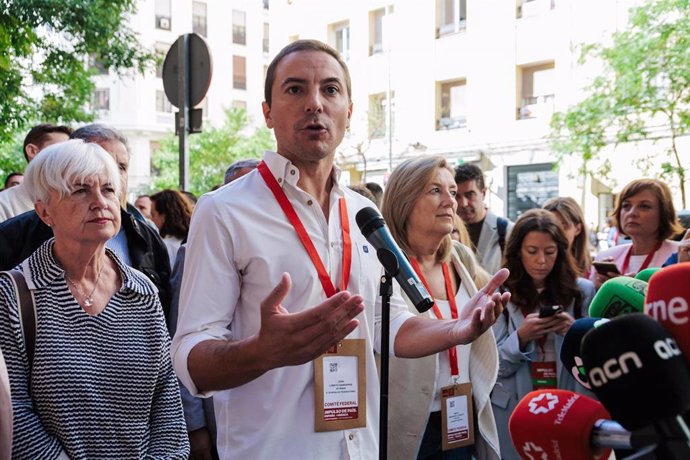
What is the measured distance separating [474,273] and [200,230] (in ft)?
7.30

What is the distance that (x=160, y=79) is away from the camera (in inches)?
1950

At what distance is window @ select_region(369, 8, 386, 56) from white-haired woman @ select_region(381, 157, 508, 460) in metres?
25.3

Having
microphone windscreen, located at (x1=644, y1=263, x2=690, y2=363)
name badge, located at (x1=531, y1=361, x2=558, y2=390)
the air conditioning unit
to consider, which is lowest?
name badge, located at (x1=531, y1=361, x2=558, y2=390)

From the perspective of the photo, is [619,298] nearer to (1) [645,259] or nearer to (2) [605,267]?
(2) [605,267]

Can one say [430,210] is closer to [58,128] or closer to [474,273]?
[474,273]

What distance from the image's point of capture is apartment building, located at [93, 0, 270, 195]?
155 ft

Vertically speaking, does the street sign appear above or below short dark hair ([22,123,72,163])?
above

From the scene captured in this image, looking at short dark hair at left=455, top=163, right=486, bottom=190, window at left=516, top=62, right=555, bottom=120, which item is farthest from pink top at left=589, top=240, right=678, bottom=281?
window at left=516, top=62, right=555, bottom=120

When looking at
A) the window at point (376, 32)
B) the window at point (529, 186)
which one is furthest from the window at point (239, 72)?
the window at point (529, 186)

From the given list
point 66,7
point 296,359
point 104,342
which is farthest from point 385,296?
point 66,7

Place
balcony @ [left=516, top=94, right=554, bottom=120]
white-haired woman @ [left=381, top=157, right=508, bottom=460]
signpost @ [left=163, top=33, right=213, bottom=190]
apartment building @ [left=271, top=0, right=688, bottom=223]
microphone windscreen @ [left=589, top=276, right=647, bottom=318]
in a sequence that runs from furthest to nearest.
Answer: balcony @ [left=516, top=94, right=554, bottom=120], apartment building @ [left=271, top=0, right=688, bottom=223], signpost @ [left=163, top=33, right=213, bottom=190], white-haired woman @ [left=381, top=157, right=508, bottom=460], microphone windscreen @ [left=589, top=276, right=647, bottom=318]

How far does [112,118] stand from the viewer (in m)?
47.5

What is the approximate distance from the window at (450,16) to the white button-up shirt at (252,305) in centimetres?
2447

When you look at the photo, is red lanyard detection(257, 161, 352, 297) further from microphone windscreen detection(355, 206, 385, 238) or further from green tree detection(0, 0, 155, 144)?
green tree detection(0, 0, 155, 144)
